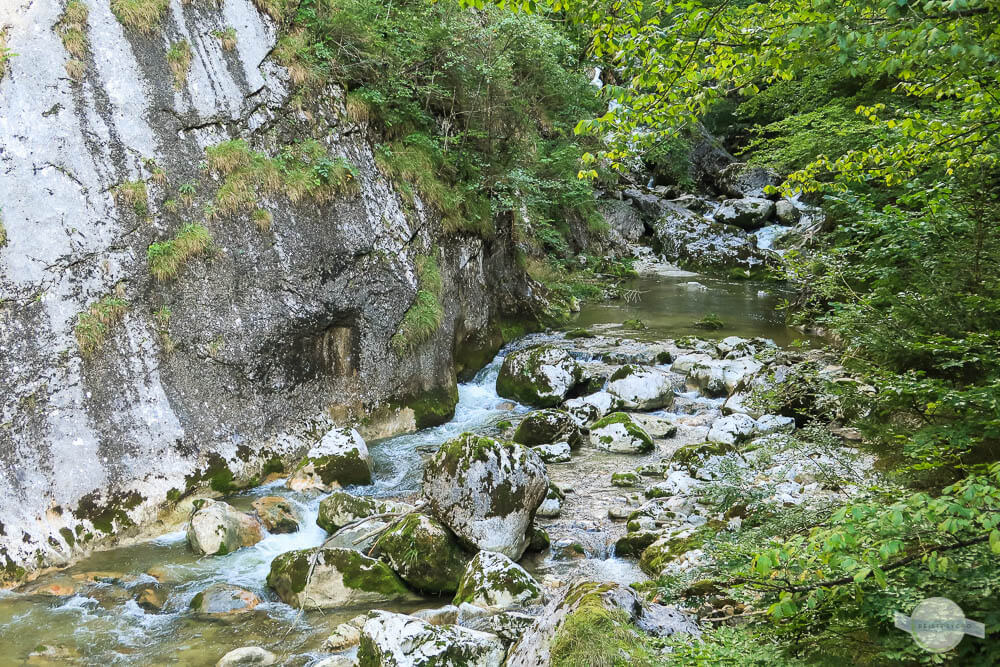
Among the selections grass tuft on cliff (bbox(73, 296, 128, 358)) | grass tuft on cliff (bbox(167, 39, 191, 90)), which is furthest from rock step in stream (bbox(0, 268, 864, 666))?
grass tuft on cliff (bbox(167, 39, 191, 90))

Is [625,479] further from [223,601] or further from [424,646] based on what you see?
[223,601]

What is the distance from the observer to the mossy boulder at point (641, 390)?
11.5 metres

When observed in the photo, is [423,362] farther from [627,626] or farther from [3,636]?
[627,626]

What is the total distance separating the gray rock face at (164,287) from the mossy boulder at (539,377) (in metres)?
1.57

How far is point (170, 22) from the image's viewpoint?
9484 mm

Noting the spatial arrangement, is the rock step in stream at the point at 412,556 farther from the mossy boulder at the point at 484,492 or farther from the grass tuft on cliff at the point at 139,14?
the grass tuft on cliff at the point at 139,14

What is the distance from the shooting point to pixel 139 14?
360 inches

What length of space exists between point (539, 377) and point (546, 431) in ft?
6.94

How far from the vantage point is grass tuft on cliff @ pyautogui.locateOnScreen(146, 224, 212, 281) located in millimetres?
8289

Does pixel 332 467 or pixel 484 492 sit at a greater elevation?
pixel 332 467

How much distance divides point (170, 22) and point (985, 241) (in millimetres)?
10826

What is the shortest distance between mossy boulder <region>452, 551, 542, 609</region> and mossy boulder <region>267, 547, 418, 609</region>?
777 millimetres

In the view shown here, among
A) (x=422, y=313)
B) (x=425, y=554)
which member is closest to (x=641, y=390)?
(x=422, y=313)

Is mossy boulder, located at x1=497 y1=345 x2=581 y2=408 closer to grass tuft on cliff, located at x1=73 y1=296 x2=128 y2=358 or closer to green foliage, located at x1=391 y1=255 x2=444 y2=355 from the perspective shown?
green foliage, located at x1=391 y1=255 x2=444 y2=355
